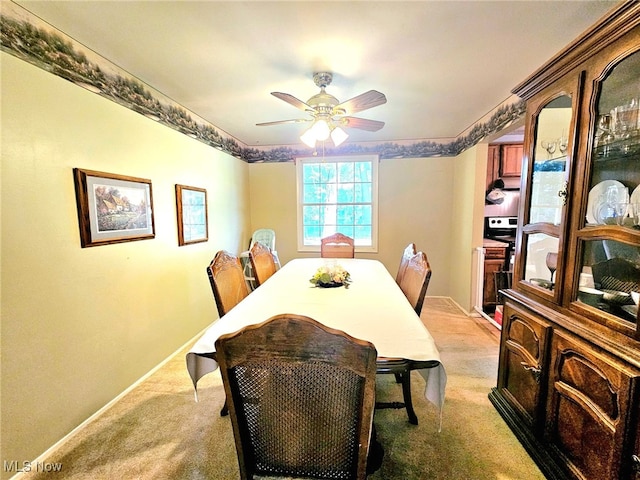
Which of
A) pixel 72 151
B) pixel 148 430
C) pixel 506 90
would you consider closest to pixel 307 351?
pixel 148 430

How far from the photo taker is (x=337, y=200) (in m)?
4.48

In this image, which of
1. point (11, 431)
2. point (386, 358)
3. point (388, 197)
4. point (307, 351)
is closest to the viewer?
point (307, 351)

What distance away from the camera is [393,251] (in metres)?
4.37

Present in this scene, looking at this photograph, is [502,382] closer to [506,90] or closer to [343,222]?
[506,90]

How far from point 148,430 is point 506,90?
384 cm

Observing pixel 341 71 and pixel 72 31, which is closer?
pixel 72 31

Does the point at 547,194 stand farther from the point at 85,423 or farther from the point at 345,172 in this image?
the point at 85,423

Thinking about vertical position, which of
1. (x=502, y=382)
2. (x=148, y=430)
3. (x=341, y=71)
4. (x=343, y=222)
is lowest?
(x=148, y=430)

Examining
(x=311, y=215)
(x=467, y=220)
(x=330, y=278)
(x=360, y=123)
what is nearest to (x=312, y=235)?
(x=311, y=215)

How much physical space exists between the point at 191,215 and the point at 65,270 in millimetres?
1372

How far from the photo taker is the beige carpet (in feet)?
4.79

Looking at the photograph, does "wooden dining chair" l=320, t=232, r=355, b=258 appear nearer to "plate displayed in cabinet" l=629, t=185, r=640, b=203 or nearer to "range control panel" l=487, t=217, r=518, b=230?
"range control panel" l=487, t=217, r=518, b=230

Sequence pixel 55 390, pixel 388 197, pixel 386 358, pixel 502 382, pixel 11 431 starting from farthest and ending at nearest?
1. pixel 388 197
2. pixel 502 382
3. pixel 55 390
4. pixel 11 431
5. pixel 386 358

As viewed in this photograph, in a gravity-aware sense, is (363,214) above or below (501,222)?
above
